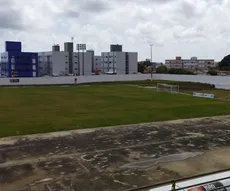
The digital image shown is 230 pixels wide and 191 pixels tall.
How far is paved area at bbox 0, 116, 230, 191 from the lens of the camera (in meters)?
13.8

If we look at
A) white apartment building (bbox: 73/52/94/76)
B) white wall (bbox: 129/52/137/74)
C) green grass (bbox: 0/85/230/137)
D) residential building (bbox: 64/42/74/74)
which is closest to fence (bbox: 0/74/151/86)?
green grass (bbox: 0/85/230/137)

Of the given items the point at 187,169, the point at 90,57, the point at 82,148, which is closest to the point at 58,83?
the point at 82,148

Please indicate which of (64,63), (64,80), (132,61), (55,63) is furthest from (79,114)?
(132,61)

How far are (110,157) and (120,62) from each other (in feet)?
459

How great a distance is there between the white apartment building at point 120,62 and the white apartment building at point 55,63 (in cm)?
2308

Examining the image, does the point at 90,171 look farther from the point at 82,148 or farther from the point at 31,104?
the point at 31,104

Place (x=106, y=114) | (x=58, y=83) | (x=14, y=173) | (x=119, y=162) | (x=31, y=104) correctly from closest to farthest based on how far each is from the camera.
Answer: (x=14, y=173), (x=119, y=162), (x=106, y=114), (x=31, y=104), (x=58, y=83)

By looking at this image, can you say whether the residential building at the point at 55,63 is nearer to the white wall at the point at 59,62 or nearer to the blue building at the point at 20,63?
the white wall at the point at 59,62

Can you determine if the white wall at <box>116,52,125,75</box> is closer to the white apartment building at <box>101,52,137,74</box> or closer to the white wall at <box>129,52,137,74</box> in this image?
the white apartment building at <box>101,52,137,74</box>

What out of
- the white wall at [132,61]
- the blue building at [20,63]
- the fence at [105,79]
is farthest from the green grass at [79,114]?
the white wall at [132,61]

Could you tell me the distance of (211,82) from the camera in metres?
70.1

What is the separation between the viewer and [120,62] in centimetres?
15550

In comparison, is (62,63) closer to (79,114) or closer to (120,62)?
(120,62)

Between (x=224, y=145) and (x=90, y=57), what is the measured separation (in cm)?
13570
